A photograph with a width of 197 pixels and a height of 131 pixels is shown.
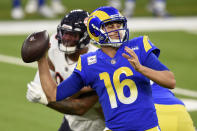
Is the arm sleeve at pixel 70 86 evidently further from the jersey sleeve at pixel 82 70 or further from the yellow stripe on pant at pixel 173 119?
the yellow stripe on pant at pixel 173 119

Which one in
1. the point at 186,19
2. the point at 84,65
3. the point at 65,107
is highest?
the point at 84,65

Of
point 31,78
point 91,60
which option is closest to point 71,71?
point 91,60

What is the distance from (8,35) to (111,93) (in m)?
9.15

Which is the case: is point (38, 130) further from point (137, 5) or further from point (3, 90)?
point (137, 5)

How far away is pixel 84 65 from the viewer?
495cm

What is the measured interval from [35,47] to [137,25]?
31.9 feet

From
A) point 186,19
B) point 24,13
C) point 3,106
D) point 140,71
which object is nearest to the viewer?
point 140,71

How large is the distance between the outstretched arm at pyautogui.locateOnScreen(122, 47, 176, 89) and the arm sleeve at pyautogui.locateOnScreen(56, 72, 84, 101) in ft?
1.68

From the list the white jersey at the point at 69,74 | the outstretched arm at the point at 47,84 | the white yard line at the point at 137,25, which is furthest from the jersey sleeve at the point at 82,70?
the white yard line at the point at 137,25

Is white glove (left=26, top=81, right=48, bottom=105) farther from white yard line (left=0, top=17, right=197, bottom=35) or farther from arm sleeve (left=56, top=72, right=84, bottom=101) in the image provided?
white yard line (left=0, top=17, right=197, bottom=35)

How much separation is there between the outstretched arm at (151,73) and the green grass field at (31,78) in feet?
10.9

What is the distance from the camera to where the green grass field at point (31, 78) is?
316 inches

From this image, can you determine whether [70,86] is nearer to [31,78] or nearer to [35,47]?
Answer: [35,47]

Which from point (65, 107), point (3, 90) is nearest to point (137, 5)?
point (3, 90)
